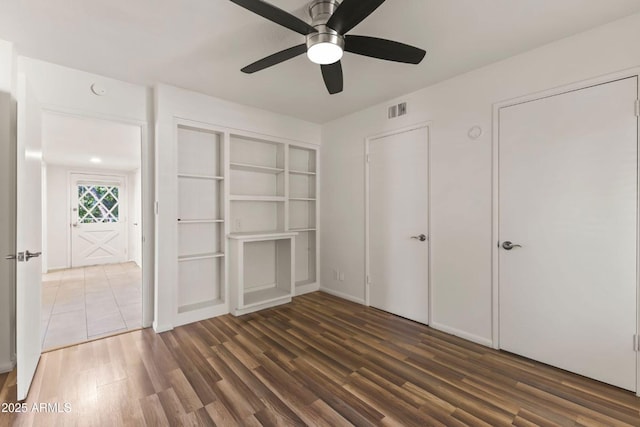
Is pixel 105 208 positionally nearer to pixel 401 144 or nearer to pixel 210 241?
pixel 210 241

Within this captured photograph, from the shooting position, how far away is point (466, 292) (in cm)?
275

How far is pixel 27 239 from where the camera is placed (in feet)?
6.50

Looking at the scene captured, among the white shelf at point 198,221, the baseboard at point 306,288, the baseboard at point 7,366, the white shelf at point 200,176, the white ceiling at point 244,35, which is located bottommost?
the baseboard at point 7,366

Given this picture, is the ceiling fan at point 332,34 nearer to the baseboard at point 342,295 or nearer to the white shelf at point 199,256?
the white shelf at point 199,256

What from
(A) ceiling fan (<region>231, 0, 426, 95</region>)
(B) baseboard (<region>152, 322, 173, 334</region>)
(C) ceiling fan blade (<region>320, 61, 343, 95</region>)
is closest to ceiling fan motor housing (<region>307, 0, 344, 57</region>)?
(A) ceiling fan (<region>231, 0, 426, 95</region>)

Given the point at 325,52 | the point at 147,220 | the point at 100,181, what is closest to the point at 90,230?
the point at 100,181

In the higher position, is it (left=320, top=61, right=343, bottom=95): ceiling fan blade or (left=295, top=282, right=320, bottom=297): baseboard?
(left=320, top=61, right=343, bottom=95): ceiling fan blade

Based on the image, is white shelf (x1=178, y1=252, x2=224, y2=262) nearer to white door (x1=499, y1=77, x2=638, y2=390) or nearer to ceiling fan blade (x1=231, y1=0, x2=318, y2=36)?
ceiling fan blade (x1=231, y1=0, x2=318, y2=36)

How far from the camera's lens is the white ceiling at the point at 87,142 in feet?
12.4

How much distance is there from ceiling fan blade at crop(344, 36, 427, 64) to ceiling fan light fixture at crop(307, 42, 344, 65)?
0.13 m

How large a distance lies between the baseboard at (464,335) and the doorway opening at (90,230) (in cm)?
331

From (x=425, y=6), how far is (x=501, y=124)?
1.32 meters

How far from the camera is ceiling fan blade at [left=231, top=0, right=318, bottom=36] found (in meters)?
1.38

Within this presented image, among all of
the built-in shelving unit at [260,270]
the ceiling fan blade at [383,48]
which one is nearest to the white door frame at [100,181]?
the built-in shelving unit at [260,270]
